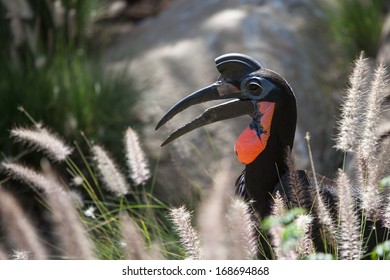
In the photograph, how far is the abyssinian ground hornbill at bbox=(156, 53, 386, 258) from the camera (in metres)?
2.97

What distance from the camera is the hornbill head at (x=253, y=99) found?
2971mm

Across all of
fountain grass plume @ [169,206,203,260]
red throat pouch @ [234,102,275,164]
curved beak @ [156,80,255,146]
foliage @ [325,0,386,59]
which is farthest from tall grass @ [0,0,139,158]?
fountain grass plume @ [169,206,203,260]

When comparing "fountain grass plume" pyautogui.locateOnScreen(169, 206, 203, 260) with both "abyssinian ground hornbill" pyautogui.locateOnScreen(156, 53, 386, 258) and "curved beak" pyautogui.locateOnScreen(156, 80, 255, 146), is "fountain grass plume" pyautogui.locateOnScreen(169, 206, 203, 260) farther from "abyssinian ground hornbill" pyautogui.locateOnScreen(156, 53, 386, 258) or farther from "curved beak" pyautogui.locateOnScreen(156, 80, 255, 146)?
"curved beak" pyautogui.locateOnScreen(156, 80, 255, 146)

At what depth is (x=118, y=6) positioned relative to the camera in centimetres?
686

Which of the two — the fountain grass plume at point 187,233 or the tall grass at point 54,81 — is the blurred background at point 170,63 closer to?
the tall grass at point 54,81

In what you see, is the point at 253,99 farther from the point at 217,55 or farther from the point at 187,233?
the point at 217,55

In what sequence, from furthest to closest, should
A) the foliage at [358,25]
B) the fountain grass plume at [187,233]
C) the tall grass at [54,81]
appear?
the foliage at [358,25]
the tall grass at [54,81]
the fountain grass plume at [187,233]

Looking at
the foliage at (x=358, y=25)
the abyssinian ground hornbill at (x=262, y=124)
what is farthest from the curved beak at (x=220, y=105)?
the foliage at (x=358, y=25)

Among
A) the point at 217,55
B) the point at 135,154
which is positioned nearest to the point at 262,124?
the point at 135,154

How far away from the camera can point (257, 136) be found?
3.02 m

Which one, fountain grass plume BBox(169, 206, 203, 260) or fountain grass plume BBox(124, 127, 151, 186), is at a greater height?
fountain grass plume BBox(169, 206, 203, 260)

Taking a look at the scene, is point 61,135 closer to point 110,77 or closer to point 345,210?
point 110,77

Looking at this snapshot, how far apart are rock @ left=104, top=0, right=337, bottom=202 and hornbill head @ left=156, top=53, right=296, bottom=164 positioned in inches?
54.1
